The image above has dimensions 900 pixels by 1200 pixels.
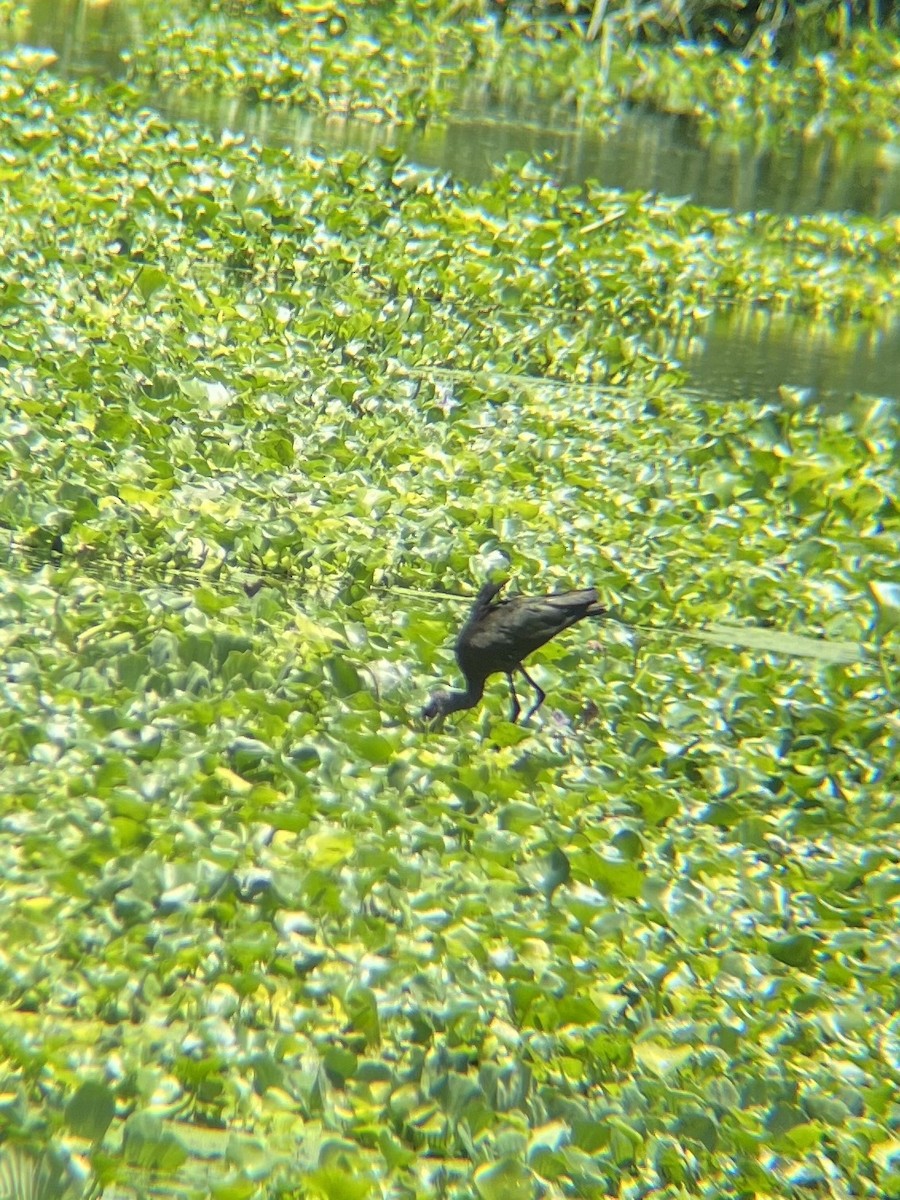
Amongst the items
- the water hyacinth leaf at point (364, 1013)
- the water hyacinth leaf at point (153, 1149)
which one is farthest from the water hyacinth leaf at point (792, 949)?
the water hyacinth leaf at point (153, 1149)

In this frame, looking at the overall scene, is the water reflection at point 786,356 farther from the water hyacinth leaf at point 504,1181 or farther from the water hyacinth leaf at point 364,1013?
the water hyacinth leaf at point 504,1181

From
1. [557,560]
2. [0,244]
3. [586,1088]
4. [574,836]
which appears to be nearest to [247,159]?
[0,244]

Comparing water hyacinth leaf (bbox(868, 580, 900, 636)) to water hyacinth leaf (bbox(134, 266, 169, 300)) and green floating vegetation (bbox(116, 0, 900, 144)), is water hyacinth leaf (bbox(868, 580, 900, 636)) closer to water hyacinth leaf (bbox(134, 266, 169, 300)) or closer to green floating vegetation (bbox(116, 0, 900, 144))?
water hyacinth leaf (bbox(134, 266, 169, 300))

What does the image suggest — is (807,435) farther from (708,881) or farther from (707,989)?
(707,989)

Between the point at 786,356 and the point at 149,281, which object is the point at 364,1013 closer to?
the point at 149,281

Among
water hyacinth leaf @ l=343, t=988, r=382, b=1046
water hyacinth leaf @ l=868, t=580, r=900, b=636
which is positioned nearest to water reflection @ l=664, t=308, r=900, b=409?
water hyacinth leaf @ l=868, t=580, r=900, b=636

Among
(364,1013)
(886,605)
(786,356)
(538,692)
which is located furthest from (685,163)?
(364,1013)
